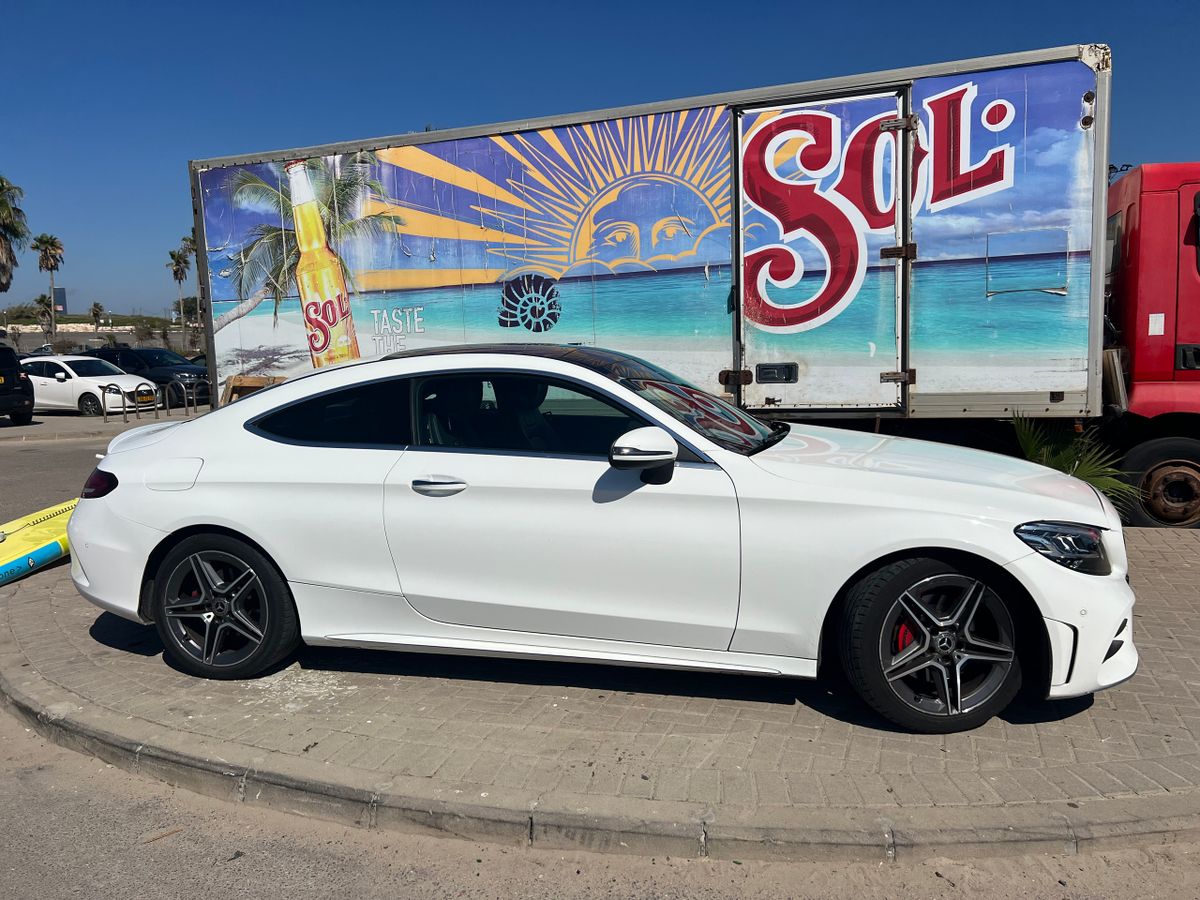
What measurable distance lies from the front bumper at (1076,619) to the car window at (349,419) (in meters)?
2.66

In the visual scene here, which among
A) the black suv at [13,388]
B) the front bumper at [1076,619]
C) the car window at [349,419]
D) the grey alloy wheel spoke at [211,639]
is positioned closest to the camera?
the front bumper at [1076,619]

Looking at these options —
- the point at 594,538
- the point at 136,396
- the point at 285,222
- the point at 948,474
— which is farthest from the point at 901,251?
the point at 136,396

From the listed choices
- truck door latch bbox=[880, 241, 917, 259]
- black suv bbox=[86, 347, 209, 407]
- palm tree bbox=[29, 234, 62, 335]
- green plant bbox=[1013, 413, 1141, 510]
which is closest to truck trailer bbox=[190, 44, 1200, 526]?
truck door latch bbox=[880, 241, 917, 259]

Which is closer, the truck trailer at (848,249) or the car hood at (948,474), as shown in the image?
the car hood at (948,474)

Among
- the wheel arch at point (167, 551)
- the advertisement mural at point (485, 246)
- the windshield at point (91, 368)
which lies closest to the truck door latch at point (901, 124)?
the advertisement mural at point (485, 246)

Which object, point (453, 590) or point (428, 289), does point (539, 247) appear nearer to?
point (428, 289)

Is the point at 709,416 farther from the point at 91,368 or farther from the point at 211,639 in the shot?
the point at 91,368

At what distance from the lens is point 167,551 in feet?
14.0

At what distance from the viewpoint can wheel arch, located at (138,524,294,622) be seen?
13.6ft

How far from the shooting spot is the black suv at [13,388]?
18266mm

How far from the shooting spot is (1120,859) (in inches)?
112

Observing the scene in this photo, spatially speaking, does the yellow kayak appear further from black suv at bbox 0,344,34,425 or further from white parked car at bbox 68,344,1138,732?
black suv at bbox 0,344,34,425

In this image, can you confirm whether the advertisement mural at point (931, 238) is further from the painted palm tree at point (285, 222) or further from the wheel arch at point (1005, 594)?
the painted palm tree at point (285, 222)

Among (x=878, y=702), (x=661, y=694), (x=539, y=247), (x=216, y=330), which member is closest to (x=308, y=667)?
(x=661, y=694)
